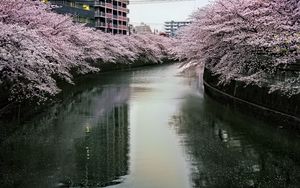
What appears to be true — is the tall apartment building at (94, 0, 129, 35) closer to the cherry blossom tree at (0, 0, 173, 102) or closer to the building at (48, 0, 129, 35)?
the building at (48, 0, 129, 35)

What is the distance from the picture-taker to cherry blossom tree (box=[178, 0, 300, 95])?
1986 cm

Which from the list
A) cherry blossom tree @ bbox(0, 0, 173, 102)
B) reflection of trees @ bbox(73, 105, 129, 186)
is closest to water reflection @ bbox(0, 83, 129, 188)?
reflection of trees @ bbox(73, 105, 129, 186)

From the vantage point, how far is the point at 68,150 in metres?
14.7

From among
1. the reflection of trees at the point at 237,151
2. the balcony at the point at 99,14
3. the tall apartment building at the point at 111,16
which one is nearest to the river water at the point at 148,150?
the reflection of trees at the point at 237,151

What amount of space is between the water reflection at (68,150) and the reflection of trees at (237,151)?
2247 millimetres

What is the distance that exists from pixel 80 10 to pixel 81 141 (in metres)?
75.4

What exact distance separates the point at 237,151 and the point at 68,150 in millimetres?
5311

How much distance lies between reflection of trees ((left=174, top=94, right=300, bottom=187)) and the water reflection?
7.37ft

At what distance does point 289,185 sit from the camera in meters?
10.9

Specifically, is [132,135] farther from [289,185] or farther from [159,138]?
[289,185]

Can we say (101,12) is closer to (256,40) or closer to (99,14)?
(99,14)

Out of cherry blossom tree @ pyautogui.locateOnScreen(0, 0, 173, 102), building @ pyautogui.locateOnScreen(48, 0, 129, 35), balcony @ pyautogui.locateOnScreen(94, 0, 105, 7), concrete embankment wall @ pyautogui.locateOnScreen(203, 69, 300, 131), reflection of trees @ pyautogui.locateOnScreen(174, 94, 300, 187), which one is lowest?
reflection of trees @ pyautogui.locateOnScreen(174, 94, 300, 187)

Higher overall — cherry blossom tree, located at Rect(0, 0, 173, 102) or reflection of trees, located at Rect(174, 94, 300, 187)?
cherry blossom tree, located at Rect(0, 0, 173, 102)

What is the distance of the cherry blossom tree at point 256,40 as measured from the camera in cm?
1986
